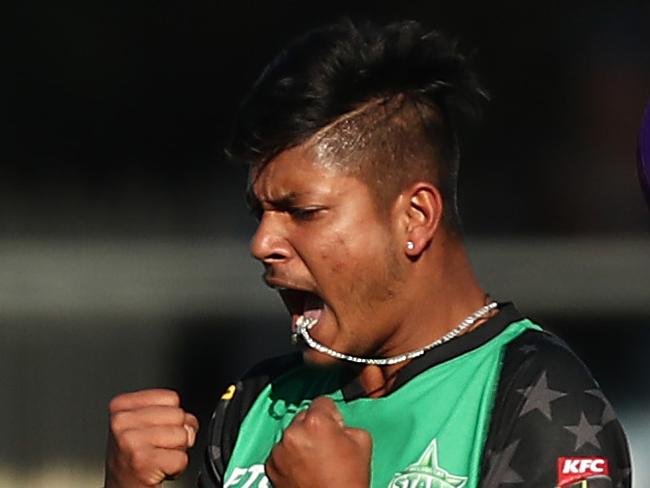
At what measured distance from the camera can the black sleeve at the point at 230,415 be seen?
9.36 ft

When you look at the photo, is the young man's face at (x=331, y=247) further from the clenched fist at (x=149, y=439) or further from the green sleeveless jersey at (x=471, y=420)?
the clenched fist at (x=149, y=439)

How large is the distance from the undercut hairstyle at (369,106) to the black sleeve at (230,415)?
0.42 metres

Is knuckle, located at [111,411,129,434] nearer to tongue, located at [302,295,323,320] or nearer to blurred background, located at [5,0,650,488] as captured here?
tongue, located at [302,295,323,320]

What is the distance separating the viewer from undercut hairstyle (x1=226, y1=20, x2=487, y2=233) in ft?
8.75

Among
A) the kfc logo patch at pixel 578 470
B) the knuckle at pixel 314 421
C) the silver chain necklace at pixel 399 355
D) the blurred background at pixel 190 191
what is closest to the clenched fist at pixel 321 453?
the knuckle at pixel 314 421

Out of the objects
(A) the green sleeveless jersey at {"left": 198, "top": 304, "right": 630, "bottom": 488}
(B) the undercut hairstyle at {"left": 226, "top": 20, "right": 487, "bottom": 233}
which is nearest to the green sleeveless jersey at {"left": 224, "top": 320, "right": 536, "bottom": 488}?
(A) the green sleeveless jersey at {"left": 198, "top": 304, "right": 630, "bottom": 488}

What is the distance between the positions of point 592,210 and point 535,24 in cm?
62

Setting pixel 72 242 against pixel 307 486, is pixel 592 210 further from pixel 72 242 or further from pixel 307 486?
pixel 307 486

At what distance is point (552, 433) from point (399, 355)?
381 millimetres

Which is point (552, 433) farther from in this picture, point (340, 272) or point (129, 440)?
point (129, 440)

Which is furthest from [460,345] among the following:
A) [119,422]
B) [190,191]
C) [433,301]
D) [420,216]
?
[190,191]

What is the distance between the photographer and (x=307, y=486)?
2.50 meters

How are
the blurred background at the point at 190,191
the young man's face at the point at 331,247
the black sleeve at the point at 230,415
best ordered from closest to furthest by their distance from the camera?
the young man's face at the point at 331,247 < the black sleeve at the point at 230,415 < the blurred background at the point at 190,191

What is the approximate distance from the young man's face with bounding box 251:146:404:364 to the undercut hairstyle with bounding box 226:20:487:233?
0.03 metres
